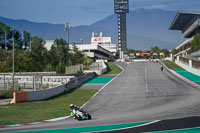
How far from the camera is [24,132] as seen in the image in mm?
12953

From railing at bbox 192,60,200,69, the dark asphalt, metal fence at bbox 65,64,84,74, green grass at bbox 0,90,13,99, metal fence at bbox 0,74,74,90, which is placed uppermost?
railing at bbox 192,60,200,69

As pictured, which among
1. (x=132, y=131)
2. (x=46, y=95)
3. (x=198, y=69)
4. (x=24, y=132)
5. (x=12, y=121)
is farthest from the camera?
(x=198, y=69)

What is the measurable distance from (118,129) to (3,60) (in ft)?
193

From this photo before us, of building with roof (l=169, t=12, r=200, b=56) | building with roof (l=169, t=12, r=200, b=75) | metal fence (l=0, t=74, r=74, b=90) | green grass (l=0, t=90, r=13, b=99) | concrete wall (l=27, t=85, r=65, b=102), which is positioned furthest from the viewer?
building with roof (l=169, t=12, r=200, b=56)

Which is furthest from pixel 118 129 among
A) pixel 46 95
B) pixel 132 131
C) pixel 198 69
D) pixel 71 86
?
pixel 198 69

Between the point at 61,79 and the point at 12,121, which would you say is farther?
the point at 61,79

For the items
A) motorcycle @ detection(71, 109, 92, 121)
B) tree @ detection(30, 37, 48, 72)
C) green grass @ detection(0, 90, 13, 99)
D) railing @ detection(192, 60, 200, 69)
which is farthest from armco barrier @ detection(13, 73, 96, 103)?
tree @ detection(30, 37, 48, 72)

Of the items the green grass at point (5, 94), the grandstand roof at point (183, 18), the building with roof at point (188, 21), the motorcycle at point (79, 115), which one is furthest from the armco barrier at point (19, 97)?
the grandstand roof at point (183, 18)

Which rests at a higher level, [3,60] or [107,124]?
[3,60]

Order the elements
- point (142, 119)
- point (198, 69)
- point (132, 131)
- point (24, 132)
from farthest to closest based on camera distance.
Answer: point (198, 69) → point (142, 119) → point (24, 132) → point (132, 131)

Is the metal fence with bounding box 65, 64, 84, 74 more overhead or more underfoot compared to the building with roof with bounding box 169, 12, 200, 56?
more underfoot

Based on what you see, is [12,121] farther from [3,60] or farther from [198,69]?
[3,60]

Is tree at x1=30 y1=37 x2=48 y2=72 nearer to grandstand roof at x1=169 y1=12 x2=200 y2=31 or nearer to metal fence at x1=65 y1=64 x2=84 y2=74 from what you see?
metal fence at x1=65 y1=64 x2=84 y2=74

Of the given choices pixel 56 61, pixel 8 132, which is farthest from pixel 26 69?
pixel 8 132
